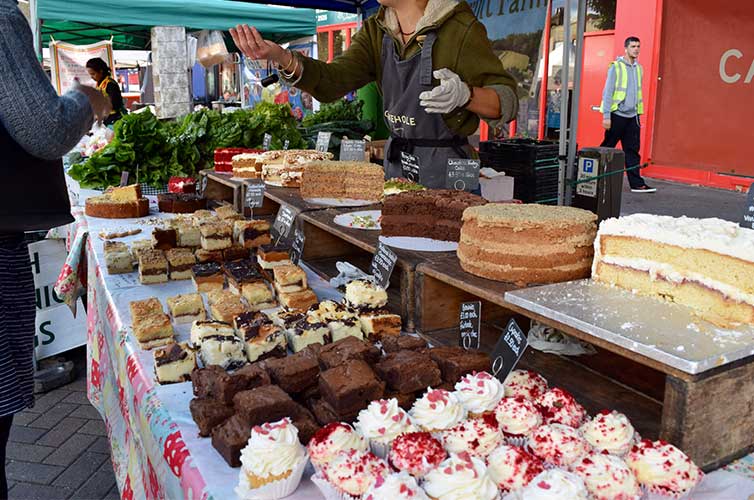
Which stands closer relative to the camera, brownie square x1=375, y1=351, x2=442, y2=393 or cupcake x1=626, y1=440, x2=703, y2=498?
cupcake x1=626, y1=440, x2=703, y2=498

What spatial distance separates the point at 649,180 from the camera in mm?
13102

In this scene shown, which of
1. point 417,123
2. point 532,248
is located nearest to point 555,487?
point 532,248

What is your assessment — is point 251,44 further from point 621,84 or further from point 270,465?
point 621,84

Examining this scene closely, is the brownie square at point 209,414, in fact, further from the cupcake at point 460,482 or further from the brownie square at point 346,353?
the cupcake at point 460,482

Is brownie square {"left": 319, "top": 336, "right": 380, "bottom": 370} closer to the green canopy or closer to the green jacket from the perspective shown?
the green jacket

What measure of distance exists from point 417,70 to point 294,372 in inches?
104

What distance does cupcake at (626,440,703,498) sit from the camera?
1380mm

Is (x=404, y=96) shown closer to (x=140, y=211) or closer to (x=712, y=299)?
(x=140, y=211)

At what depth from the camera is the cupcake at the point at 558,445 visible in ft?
4.97

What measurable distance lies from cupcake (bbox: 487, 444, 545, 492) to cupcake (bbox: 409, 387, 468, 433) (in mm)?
173

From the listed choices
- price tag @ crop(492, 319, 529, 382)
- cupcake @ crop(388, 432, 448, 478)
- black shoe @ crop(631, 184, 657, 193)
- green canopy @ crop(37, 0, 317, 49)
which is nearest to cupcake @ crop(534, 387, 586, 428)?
price tag @ crop(492, 319, 529, 382)

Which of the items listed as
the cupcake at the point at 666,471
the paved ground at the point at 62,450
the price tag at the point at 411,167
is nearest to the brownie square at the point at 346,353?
the cupcake at the point at 666,471

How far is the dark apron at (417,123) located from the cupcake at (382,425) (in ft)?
8.54

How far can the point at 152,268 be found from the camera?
3.26m
